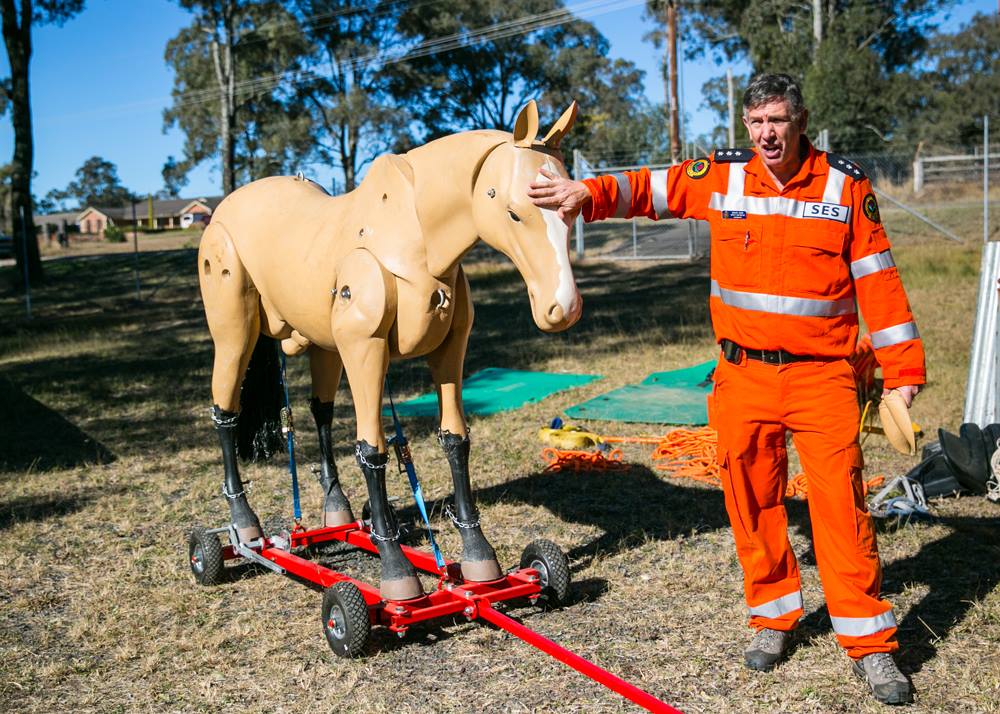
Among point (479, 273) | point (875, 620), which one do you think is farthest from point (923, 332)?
point (479, 273)

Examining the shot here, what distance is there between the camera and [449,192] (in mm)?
3770

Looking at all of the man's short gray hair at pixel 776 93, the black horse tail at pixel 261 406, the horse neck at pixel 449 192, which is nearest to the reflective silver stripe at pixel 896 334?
the man's short gray hair at pixel 776 93

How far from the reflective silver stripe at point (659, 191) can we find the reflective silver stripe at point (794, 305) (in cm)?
48

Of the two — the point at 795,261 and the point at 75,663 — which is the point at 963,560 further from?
the point at 75,663

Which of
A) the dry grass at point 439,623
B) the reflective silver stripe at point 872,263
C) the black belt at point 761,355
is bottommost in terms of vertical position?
the dry grass at point 439,623

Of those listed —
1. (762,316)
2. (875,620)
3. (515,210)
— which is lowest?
(875,620)

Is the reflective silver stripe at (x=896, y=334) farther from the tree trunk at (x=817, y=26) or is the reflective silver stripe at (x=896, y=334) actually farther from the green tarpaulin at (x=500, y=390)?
the tree trunk at (x=817, y=26)

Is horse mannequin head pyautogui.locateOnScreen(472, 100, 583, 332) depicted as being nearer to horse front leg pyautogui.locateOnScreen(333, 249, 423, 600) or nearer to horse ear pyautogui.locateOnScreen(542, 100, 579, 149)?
horse ear pyautogui.locateOnScreen(542, 100, 579, 149)

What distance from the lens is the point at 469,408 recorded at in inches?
338

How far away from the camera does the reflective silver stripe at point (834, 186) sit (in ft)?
10.8

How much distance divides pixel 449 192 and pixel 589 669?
1917mm

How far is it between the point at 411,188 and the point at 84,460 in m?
4.78

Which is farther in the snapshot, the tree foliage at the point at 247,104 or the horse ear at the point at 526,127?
the tree foliage at the point at 247,104

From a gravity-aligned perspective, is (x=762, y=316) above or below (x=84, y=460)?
above
